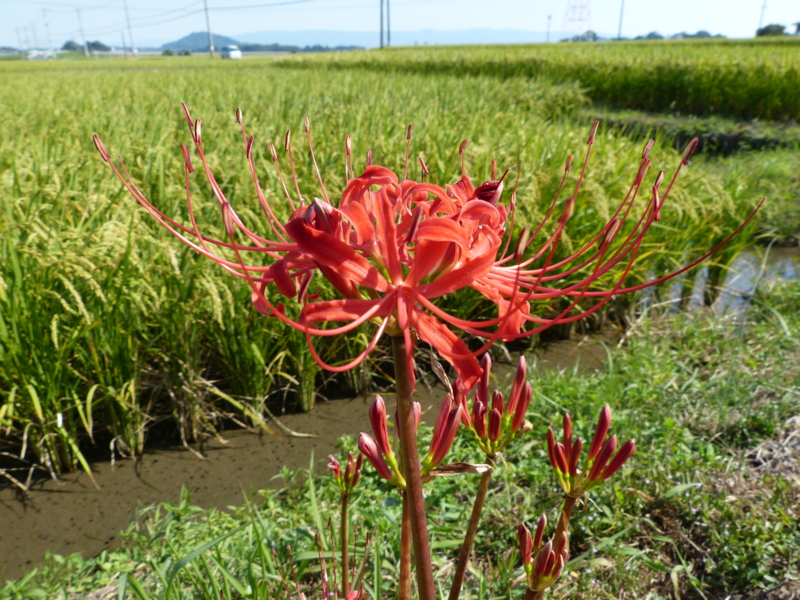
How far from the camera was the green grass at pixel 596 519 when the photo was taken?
1.61m

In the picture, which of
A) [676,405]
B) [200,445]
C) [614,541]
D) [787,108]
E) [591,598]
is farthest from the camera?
[787,108]

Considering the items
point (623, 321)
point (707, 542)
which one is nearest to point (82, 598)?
point (707, 542)

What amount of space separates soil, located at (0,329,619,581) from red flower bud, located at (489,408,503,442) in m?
1.48

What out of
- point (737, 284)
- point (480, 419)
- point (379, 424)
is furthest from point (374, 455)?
point (737, 284)

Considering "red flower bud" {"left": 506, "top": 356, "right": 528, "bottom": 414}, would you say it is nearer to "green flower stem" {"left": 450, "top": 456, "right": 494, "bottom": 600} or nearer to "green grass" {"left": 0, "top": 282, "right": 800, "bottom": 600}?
"green flower stem" {"left": 450, "top": 456, "right": 494, "bottom": 600}

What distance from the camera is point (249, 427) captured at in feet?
8.51

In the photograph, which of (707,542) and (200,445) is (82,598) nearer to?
(200,445)

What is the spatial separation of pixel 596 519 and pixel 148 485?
1.71 metres

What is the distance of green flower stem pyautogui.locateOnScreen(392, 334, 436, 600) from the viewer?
0.68 m

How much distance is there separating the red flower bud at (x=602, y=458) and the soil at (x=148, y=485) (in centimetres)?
157

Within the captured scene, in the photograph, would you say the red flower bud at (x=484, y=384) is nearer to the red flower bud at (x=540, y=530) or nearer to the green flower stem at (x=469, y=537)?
the green flower stem at (x=469, y=537)

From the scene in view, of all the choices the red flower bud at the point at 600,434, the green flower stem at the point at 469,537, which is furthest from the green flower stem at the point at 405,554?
the red flower bud at the point at 600,434

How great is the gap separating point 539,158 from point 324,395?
2131mm

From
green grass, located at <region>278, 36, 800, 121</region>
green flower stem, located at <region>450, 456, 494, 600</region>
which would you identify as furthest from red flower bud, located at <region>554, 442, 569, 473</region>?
green grass, located at <region>278, 36, 800, 121</region>
